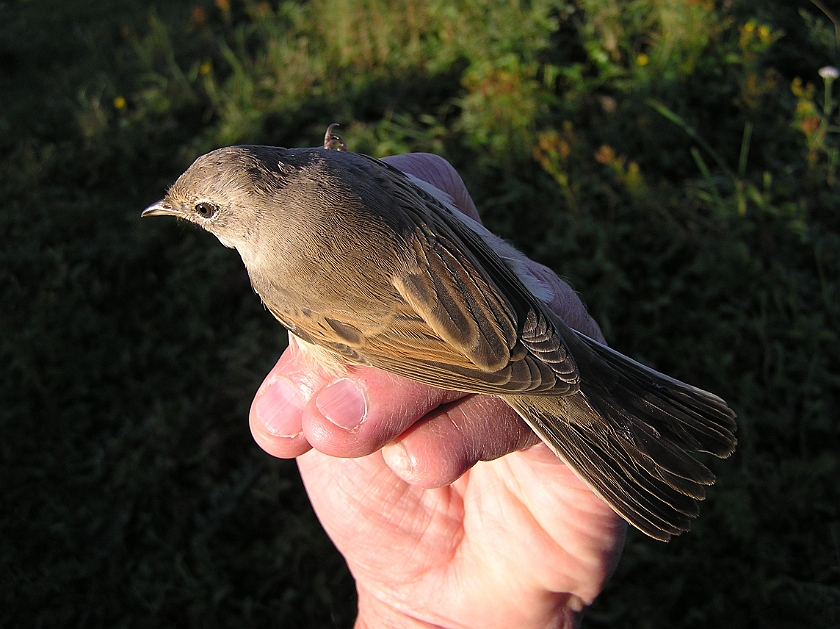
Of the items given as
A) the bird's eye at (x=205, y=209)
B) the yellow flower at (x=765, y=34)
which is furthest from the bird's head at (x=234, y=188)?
the yellow flower at (x=765, y=34)

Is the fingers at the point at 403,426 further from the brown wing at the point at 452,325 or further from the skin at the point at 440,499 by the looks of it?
the brown wing at the point at 452,325

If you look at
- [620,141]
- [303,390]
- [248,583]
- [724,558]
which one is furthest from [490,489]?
[620,141]

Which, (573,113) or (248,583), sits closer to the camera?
(248,583)

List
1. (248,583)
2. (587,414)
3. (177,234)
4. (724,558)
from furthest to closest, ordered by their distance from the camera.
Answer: (177,234)
(248,583)
(724,558)
(587,414)

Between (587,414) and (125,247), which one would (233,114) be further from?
(587,414)

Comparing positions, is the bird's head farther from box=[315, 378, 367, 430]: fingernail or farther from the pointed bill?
box=[315, 378, 367, 430]: fingernail

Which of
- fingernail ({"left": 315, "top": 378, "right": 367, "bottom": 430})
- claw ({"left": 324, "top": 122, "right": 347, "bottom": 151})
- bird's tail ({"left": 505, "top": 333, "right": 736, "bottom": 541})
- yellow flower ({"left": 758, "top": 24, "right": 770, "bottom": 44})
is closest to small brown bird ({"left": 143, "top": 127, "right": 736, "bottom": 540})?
bird's tail ({"left": 505, "top": 333, "right": 736, "bottom": 541})
